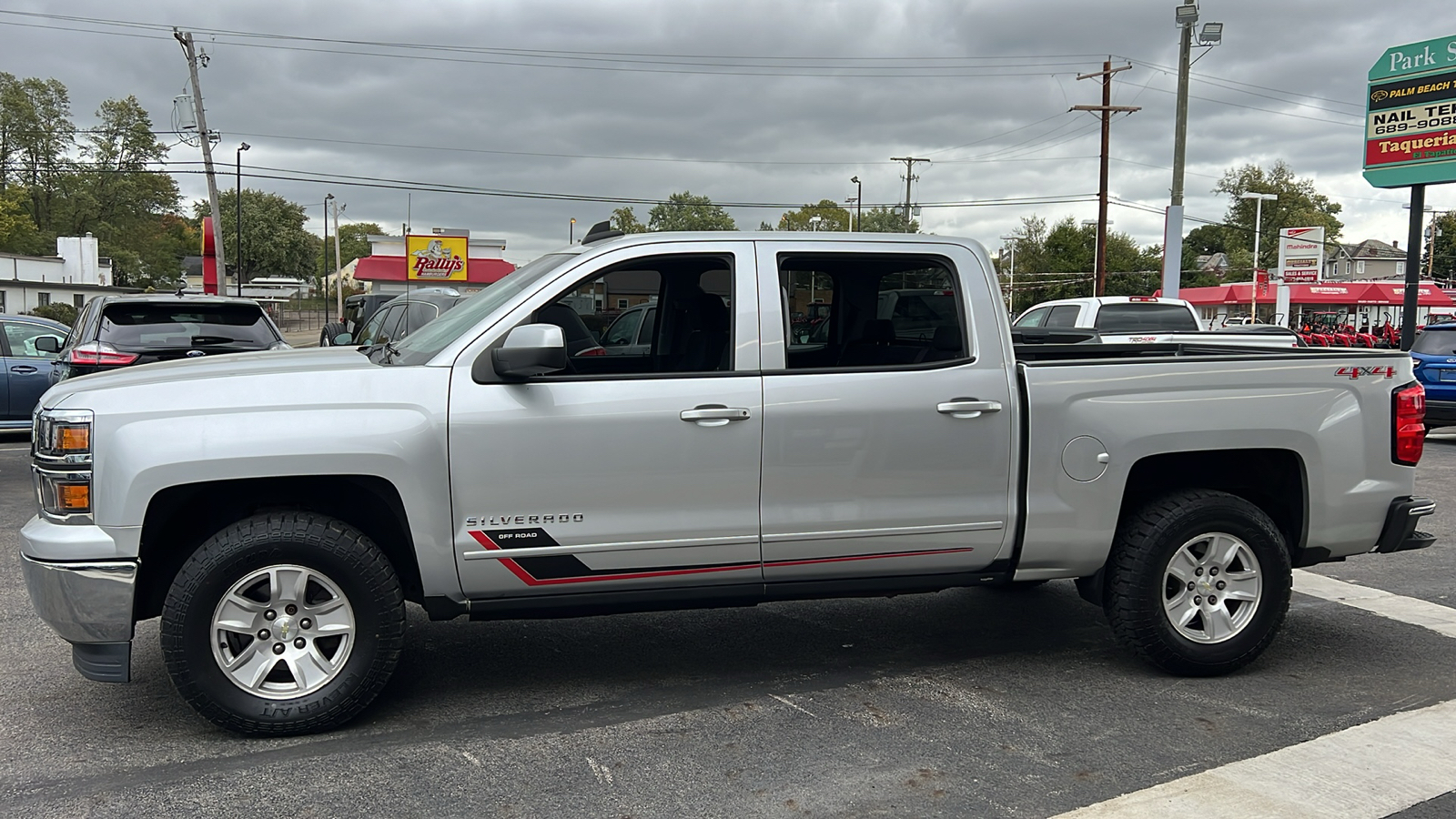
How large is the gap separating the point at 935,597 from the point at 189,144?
39.2m

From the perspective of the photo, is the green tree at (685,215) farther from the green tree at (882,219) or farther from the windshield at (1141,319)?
the windshield at (1141,319)

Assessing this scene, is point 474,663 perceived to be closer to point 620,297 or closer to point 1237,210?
point 620,297

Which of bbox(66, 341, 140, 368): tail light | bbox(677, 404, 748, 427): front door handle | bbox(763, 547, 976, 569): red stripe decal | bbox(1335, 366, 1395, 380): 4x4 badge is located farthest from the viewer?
bbox(66, 341, 140, 368): tail light

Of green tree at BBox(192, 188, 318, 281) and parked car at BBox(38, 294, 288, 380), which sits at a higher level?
green tree at BBox(192, 188, 318, 281)

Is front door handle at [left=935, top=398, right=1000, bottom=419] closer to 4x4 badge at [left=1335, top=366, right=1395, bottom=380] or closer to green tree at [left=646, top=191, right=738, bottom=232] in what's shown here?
4x4 badge at [left=1335, top=366, right=1395, bottom=380]

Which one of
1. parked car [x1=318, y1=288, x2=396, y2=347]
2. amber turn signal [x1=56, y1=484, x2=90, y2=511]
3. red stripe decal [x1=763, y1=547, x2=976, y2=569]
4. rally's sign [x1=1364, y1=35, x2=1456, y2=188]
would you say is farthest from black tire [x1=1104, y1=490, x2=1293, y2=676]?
rally's sign [x1=1364, y1=35, x2=1456, y2=188]

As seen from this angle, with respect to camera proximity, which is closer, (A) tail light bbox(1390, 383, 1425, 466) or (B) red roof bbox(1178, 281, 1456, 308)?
(A) tail light bbox(1390, 383, 1425, 466)

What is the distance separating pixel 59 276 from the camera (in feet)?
238

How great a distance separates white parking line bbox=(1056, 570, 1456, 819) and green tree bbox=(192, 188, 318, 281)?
10507cm

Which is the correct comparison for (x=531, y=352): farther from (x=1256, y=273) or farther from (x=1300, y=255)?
(x=1300, y=255)

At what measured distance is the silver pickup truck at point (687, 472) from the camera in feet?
13.0

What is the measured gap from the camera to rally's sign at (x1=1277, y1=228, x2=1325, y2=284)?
4366 centimetres

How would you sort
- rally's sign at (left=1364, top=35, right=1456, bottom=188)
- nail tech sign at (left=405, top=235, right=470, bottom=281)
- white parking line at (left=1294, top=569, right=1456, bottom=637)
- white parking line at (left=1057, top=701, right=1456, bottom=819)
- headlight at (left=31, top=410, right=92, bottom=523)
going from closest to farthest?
1. white parking line at (left=1057, top=701, right=1456, bottom=819)
2. headlight at (left=31, top=410, right=92, bottom=523)
3. white parking line at (left=1294, top=569, right=1456, bottom=637)
4. rally's sign at (left=1364, top=35, right=1456, bottom=188)
5. nail tech sign at (left=405, top=235, right=470, bottom=281)

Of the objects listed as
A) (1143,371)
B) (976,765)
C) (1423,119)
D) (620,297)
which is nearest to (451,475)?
(620,297)
